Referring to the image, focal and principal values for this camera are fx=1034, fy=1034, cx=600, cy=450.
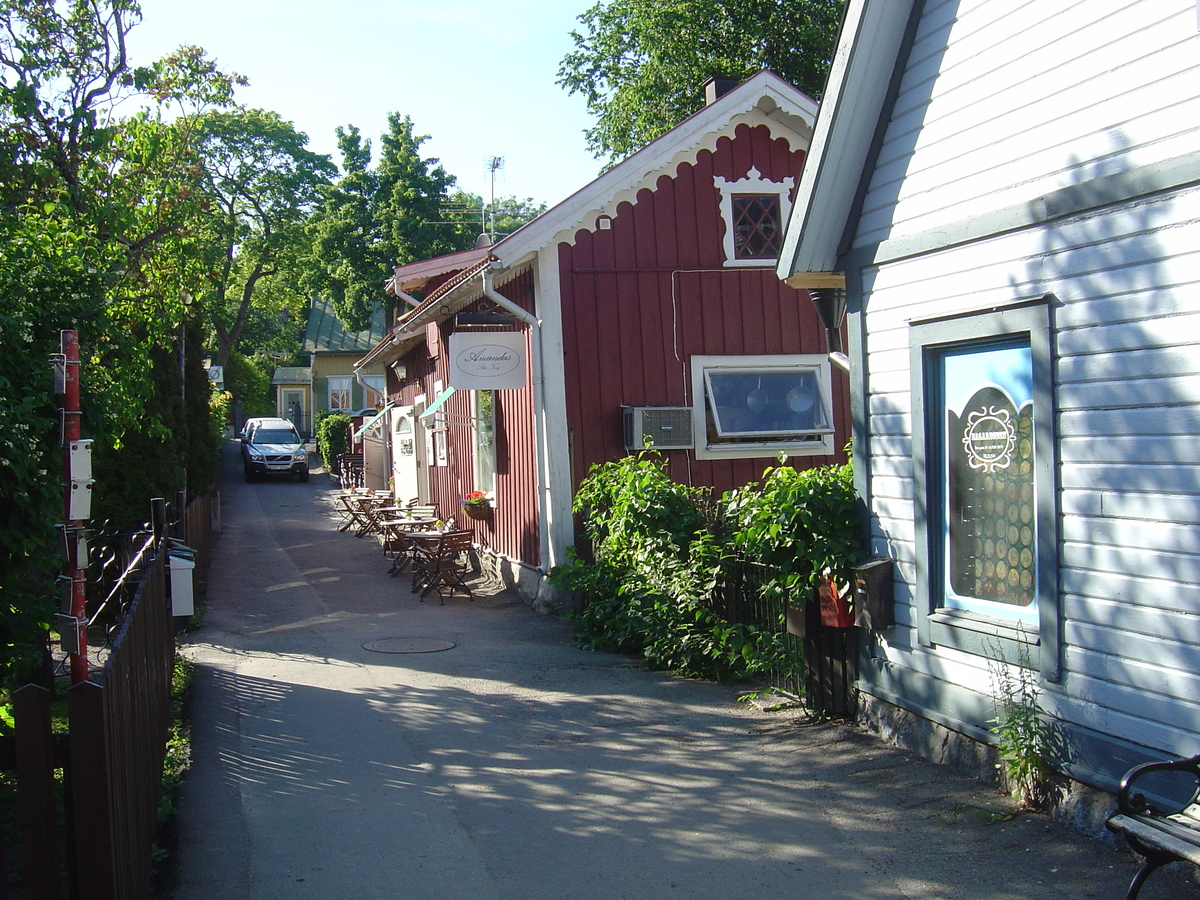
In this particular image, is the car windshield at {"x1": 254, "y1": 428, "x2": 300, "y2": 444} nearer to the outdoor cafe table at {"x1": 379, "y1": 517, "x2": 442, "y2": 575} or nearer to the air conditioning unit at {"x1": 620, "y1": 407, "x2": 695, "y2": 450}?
the outdoor cafe table at {"x1": 379, "y1": 517, "x2": 442, "y2": 575}

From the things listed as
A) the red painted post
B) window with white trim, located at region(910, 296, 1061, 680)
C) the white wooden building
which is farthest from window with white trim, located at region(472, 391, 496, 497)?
window with white trim, located at region(910, 296, 1061, 680)

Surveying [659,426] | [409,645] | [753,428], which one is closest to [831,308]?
[659,426]

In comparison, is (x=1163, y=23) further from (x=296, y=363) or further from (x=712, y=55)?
(x=296, y=363)

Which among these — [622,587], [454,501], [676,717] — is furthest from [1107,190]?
[454,501]

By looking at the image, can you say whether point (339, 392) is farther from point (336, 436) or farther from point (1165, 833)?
point (1165, 833)

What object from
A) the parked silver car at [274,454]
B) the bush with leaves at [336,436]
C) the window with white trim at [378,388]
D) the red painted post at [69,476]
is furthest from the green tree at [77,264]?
the bush with leaves at [336,436]

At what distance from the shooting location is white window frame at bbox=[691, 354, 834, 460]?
12.1m

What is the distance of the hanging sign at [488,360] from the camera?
12.0m

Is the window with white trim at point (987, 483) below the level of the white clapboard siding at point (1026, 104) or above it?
below

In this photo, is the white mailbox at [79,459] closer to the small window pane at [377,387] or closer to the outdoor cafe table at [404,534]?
the outdoor cafe table at [404,534]

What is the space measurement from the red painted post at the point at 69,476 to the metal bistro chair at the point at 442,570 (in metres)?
6.34

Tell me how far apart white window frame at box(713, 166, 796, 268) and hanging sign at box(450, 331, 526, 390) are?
2.69m

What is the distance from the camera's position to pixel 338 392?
50.1 m

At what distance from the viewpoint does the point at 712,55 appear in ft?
79.0
